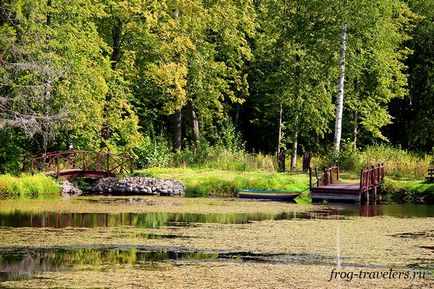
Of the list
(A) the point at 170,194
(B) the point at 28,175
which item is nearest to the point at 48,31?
(B) the point at 28,175

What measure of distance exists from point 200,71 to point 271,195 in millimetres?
13923

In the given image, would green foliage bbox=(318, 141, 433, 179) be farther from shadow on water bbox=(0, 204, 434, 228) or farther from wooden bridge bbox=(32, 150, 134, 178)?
wooden bridge bbox=(32, 150, 134, 178)

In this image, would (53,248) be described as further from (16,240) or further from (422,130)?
(422,130)

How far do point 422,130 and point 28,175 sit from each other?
23.1 m

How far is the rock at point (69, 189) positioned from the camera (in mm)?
34347

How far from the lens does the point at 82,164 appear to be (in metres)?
38.5

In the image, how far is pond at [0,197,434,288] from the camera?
15.7m

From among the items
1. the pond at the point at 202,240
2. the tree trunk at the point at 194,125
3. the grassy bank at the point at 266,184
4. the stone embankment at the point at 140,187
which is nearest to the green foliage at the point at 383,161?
the grassy bank at the point at 266,184

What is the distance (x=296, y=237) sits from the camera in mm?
20438

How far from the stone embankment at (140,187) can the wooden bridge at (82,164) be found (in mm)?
1486

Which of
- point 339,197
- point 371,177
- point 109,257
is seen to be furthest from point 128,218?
point 371,177

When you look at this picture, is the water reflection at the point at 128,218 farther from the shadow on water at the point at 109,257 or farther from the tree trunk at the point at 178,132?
the tree trunk at the point at 178,132

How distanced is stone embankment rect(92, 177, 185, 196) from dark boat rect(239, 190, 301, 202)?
3216mm

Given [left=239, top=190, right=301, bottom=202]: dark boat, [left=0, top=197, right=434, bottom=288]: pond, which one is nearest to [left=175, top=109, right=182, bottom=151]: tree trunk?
Result: [left=239, top=190, right=301, bottom=202]: dark boat
